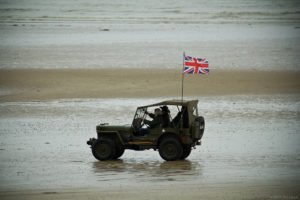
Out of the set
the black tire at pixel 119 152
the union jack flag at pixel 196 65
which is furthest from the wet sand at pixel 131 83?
the black tire at pixel 119 152

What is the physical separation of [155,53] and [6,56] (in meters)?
7.01

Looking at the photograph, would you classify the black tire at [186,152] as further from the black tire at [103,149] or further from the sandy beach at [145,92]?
the black tire at [103,149]

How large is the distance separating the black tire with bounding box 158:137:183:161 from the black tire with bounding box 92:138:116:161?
1.11 metres

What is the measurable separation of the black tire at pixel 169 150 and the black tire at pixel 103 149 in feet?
3.66

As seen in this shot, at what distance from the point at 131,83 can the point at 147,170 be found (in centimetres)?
1290

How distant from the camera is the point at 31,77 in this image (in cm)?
2634

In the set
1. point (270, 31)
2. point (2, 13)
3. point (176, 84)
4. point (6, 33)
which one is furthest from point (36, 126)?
point (2, 13)

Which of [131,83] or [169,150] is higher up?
[131,83]

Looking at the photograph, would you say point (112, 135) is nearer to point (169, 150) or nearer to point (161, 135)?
point (161, 135)

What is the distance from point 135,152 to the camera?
15.4 m

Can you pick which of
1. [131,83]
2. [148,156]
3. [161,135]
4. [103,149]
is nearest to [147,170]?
[161,135]

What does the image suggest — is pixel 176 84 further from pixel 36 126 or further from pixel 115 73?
pixel 36 126

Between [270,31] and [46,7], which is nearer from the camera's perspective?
[270,31]

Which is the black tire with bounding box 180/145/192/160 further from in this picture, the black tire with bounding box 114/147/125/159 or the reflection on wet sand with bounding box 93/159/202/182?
the black tire with bounding box 114/147/125/159
